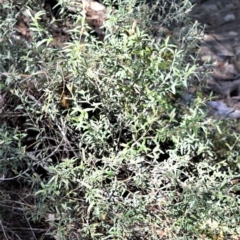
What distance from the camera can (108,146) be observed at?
2.63 metres

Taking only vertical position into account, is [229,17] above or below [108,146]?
below

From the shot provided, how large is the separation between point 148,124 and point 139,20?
0.56 meters

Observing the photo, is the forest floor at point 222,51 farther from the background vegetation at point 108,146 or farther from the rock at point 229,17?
the background vegetation at point 108,146

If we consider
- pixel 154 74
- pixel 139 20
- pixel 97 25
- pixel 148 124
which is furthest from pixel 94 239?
pixel 97 25

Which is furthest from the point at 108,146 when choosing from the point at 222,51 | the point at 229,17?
the point at 229,17

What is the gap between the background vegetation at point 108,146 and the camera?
8.21ft

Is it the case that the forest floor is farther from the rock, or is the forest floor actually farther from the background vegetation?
the background vegetation

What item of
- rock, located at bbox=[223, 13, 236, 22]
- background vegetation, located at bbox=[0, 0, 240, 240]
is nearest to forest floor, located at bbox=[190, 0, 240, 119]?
Result: rock, located at bbox=[223, 13, 236, 22]

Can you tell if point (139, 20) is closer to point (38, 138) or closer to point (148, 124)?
point (148, 124)

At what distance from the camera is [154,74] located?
257 cm

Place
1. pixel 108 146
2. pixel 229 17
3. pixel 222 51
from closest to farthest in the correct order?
pixel 108 146 → pixel 222 51 → pixel 229 17

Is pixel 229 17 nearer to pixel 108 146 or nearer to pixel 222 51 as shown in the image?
pixel 222 51

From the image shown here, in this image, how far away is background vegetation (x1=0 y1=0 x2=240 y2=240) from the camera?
250 cm

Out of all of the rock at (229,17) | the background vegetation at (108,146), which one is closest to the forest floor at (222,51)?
the rock at (229,17)
